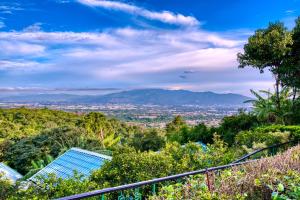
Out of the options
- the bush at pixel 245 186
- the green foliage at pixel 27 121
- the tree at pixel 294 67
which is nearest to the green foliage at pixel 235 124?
the tree at pixel 294 67

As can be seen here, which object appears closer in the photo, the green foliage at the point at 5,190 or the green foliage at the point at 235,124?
the green foliage at the point at 5,190

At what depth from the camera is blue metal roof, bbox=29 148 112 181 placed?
12.4m

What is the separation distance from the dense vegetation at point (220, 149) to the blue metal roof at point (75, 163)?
1.27 metres

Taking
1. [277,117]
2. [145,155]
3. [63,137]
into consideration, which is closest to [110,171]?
[145,155]

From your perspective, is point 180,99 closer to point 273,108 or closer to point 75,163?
point 273,108

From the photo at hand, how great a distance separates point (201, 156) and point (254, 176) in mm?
5227

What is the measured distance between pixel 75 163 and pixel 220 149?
6.84 m

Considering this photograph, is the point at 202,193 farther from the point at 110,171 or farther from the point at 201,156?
the point at 201,156

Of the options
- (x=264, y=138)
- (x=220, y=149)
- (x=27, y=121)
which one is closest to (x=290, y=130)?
(x=264, y=138)

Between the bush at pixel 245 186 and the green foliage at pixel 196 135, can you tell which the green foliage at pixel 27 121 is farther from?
the bush at pixel 245 186

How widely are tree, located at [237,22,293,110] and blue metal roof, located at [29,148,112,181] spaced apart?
320 inches

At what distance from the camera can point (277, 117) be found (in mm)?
15344

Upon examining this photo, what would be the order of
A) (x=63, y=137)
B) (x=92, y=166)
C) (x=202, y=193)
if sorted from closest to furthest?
1. (x=202, y=193)
2. (x=92, y=166)
3. (x=63, y=137)

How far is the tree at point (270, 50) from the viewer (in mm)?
14992
